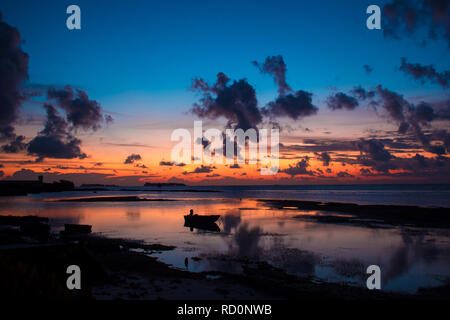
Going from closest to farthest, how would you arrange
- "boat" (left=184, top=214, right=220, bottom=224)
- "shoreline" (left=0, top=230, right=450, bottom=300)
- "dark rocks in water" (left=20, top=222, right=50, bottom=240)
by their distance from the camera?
"shoreline" (left=0, top=230, right=450, bottom=300)
"dark rocks in water" (left=20, top=222, right=50, bottom=240)
"boat" (left=184, top=214, right=220, bottom=224)

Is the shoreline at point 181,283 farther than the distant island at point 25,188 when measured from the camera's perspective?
No

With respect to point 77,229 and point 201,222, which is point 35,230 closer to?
point 77,229

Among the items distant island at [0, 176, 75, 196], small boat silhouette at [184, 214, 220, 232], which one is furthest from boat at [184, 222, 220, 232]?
distant island at [0, 176, 75, 196]

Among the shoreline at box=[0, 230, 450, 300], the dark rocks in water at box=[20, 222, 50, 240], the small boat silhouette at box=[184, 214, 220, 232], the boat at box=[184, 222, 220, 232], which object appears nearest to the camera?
the shoreline at box=[0, 230, 450, 300]

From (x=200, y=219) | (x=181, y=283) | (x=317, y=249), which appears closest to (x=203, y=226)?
(x=200, y=219)

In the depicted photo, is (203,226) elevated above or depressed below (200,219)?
below

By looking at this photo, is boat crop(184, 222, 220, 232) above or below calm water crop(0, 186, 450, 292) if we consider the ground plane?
below

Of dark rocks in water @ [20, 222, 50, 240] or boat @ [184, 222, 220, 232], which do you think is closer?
dark rocks in water @ [20, 222, 50, 240]

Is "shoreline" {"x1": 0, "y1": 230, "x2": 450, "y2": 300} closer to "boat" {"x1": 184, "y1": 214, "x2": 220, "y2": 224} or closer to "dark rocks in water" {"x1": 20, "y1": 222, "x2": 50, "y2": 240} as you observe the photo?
"dark rocks in water" {"x1": 20, "y1": 222, "x2": 50, "y2": 240}

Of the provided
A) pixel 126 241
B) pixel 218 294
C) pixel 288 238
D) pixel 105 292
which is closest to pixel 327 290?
pixel 218 294

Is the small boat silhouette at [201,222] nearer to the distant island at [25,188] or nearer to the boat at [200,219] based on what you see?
the boat at [200,219]

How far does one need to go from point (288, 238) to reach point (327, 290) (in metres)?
16.0

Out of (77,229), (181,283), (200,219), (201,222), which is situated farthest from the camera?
(200,219)

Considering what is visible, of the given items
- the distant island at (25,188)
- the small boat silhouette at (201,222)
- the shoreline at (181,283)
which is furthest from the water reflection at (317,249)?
the distant island at (25,188)
